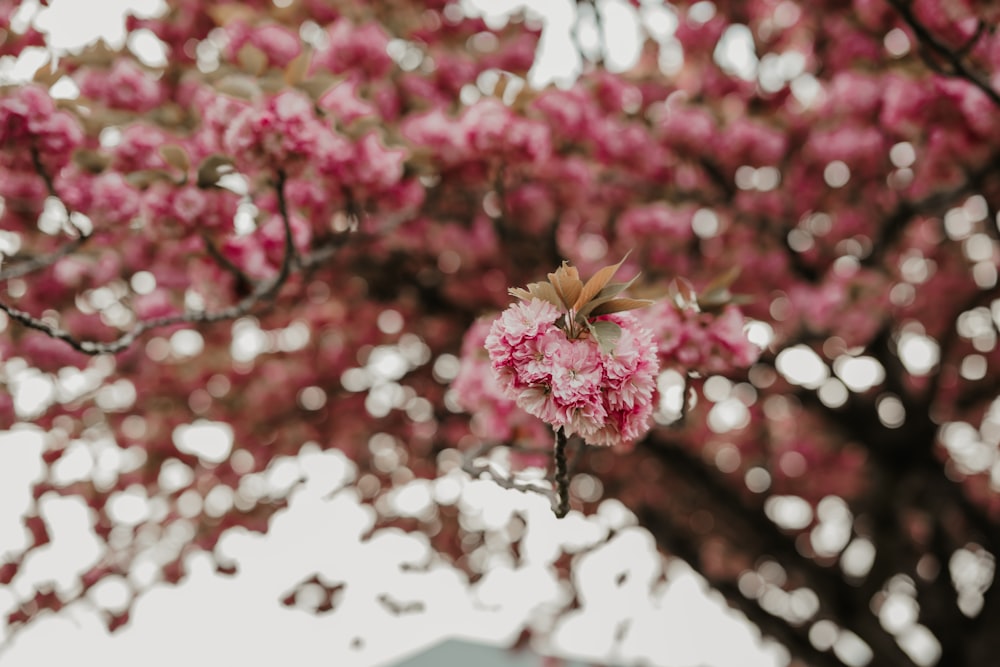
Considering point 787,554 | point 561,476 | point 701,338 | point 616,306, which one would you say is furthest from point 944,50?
point 787,554

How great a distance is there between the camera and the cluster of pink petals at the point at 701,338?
153 centimetres

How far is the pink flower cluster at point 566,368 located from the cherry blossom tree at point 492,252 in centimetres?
3

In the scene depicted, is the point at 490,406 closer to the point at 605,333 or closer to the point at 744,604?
the point at 605,333

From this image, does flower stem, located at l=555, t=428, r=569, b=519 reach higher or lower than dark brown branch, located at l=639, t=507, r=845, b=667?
higher

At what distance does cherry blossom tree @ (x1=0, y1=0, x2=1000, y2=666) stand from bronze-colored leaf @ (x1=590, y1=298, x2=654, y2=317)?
23 millimetres

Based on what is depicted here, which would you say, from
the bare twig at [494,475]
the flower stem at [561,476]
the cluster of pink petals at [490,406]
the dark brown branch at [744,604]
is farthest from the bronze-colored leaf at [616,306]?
the dark brown branch at [744,604]

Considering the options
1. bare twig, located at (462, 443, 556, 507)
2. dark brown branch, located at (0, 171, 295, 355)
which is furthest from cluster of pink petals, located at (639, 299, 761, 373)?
dark brown branch, located at (0, 171, 295, 355)

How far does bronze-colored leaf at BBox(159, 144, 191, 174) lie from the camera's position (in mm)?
1702

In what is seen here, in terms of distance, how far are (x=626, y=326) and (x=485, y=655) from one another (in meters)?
5.99

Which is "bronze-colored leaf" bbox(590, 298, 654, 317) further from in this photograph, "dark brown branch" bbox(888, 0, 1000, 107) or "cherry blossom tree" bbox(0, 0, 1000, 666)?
"dark brown branch" bbox(888, 0, 1000, 107)

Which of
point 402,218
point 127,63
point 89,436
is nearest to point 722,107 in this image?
point 402,218

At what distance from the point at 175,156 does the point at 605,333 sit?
128cm

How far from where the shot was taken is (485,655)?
6242 mm

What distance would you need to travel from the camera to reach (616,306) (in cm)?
99
